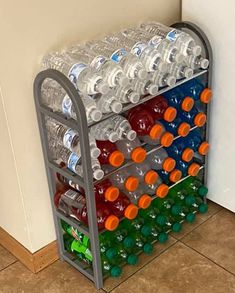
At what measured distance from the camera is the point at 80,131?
1.44 m

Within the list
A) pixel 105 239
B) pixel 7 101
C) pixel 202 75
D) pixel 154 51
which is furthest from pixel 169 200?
pixel 7 101

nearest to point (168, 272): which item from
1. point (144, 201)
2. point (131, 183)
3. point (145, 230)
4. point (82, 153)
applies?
point (145, 230)

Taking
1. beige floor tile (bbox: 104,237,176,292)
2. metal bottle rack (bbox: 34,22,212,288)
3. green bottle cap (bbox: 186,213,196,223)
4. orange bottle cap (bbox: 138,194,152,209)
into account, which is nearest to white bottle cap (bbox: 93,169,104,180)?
metal bottle rack (bbox: 34,22,212,288)

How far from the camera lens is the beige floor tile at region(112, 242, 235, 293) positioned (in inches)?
68.4

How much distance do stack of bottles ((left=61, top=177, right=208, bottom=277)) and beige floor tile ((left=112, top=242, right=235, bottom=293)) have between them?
2.1 inches

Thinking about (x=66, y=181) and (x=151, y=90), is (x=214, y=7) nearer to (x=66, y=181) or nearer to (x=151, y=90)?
(x=151, y=90)

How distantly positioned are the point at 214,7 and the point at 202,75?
0.23 meters

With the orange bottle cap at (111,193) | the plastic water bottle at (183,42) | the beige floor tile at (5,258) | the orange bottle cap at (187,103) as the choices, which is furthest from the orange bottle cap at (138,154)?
the beige floor tile at (5,258)

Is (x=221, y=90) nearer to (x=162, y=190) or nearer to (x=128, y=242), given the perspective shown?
(x=162, y=190)

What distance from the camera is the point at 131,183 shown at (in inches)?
64.1

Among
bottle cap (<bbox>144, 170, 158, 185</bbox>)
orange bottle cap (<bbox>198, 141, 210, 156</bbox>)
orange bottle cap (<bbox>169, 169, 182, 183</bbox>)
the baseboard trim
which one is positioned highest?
bottle cap (<bbox>144, 170, 158, 185</bbox>)

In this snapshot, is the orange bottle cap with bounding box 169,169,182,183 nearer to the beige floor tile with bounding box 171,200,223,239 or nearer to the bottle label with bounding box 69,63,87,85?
the beige floor tile with bounding box 171,200,223,239

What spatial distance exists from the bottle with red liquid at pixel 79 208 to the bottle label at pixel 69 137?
0.20 meters

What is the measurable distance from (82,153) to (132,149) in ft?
0.67
